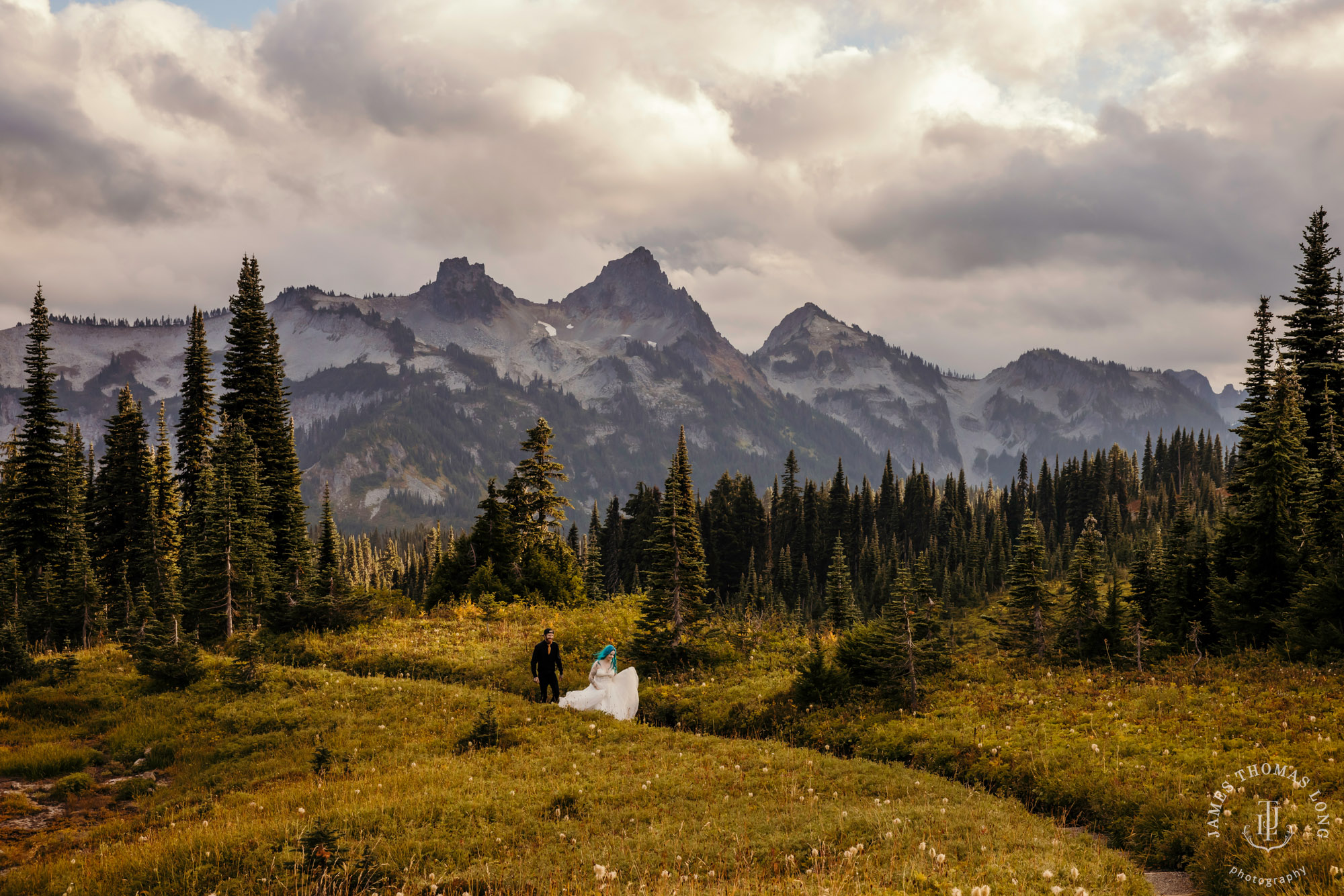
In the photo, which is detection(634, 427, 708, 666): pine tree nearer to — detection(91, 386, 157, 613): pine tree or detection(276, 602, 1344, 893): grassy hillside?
detection(276, 602, 1344, 893): grassy hillside

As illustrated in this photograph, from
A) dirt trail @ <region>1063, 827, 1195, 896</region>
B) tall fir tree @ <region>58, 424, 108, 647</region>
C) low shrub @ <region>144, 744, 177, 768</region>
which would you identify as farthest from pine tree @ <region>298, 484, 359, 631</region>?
dirt trail @ <region>1063, 827, 1195, 896</region>

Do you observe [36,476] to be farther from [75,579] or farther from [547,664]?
[547,664]

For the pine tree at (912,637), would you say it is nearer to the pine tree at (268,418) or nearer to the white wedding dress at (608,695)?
the white wedding dress at (608,695)

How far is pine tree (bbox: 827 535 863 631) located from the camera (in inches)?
2322

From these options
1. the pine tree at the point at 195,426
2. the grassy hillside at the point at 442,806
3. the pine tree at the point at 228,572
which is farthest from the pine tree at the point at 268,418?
the grassy hillside at the point at 442,806

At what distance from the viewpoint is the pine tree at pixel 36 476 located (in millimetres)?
42406

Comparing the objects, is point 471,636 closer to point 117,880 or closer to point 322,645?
point 322,645

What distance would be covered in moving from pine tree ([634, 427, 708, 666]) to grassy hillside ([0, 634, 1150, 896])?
5.77 meters

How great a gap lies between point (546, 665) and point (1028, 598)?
27.1m

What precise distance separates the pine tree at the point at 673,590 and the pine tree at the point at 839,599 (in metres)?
29.8

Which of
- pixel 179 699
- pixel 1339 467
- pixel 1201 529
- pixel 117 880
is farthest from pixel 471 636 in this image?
pixel 1339 467

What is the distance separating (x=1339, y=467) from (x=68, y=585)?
6770cm

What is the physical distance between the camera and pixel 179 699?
72.6ft

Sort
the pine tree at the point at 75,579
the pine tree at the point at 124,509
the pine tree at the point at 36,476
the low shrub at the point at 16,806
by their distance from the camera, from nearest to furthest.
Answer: the low shrub at the point at 16,806 < the pine tree at the point at 36,476 < the pine tree at the point at 75,579 < the pine tree at the point at 124,509
